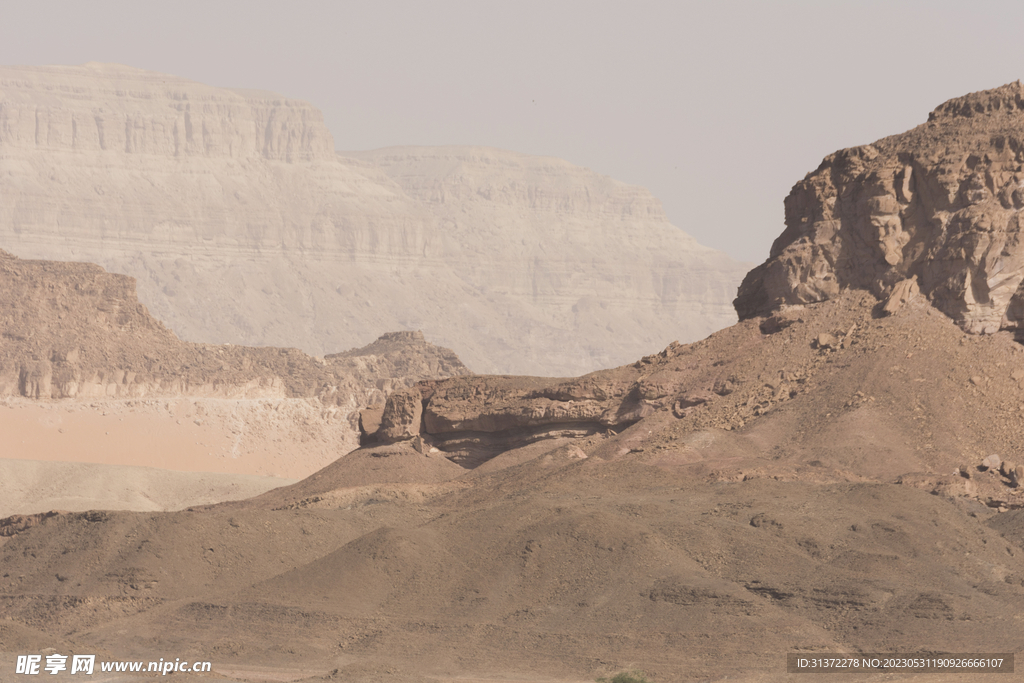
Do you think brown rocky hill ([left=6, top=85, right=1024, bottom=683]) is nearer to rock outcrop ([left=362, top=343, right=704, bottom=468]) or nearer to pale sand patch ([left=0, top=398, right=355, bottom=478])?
rock outcrop ([left=362, top=343, right=704, bottom=468])

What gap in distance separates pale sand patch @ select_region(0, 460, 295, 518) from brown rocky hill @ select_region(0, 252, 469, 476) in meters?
9.43

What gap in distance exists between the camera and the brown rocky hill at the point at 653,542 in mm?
21250

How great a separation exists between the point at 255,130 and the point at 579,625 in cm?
16852

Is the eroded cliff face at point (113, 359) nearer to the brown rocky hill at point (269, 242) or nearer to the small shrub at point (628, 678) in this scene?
the small shrub at point (628, 678)

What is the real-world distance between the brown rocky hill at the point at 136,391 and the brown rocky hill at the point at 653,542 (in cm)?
3522

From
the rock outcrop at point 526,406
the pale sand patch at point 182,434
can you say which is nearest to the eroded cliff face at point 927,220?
the rock outcrop at point 526,406

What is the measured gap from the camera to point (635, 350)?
18025 cm

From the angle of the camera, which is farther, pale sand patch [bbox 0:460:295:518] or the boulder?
pale sand patch [bbox 0:460:295:518]

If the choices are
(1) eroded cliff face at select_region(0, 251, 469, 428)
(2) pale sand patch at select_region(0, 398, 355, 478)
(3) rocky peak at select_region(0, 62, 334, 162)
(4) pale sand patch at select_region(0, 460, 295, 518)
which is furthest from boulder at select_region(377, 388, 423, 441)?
(3) rocky peak at select_region(0, 62, 334, 162)

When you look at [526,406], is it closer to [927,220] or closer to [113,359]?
[927,220]

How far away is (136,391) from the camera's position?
7356 centimetres

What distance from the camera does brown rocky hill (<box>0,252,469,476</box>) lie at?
69312 millimetres

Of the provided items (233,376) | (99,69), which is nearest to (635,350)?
(99,69)

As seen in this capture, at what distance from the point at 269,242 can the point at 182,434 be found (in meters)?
99.3
